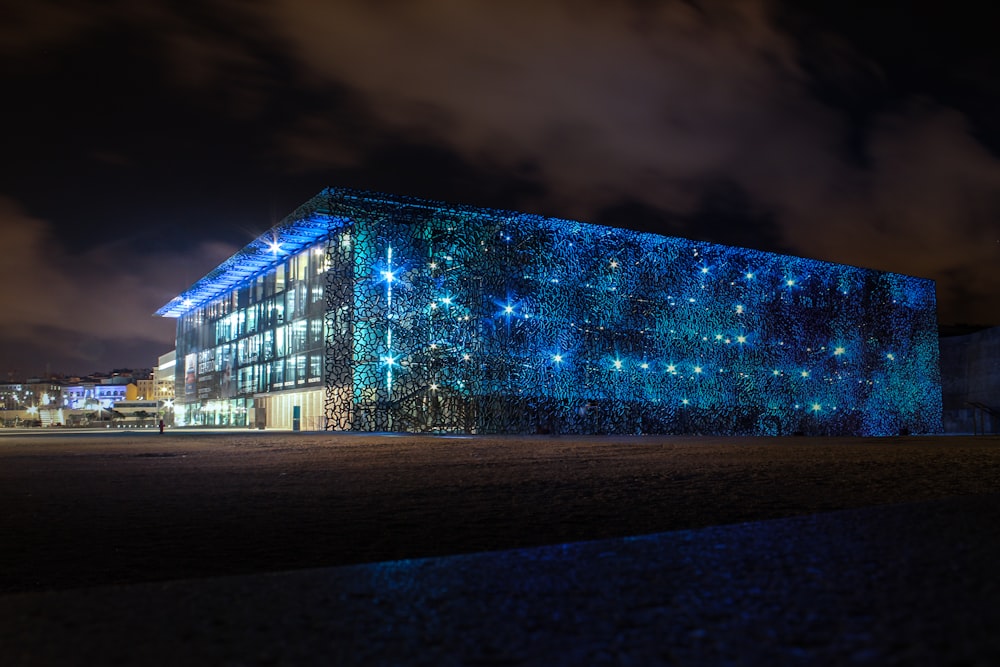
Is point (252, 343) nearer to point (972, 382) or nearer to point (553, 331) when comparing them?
point (553, 331)

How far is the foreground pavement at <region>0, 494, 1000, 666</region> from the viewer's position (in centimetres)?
217

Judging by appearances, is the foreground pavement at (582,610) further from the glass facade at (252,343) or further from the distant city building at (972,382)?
the distant city building at (972,382)

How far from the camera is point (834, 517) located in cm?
441

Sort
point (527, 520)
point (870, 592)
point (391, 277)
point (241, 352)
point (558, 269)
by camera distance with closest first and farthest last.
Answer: point (870, 592), point (527, 520), point (391, 277), point (558, 269), point (241, 352)

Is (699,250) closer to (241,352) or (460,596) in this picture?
(241,352)

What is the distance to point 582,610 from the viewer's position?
8.56 ft

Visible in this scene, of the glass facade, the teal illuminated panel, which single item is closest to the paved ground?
the teal illuminated panel

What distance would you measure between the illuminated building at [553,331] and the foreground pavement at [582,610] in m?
30.9

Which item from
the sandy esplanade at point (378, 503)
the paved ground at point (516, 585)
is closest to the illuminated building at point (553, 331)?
the sandy esplanade at point (378, 503)

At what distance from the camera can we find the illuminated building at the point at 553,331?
113 feet

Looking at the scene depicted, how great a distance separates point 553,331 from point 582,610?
3376 cm

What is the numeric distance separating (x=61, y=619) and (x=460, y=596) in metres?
1.43

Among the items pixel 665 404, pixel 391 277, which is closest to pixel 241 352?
pixel 391 277

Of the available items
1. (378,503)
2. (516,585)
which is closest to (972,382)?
(378,503)
